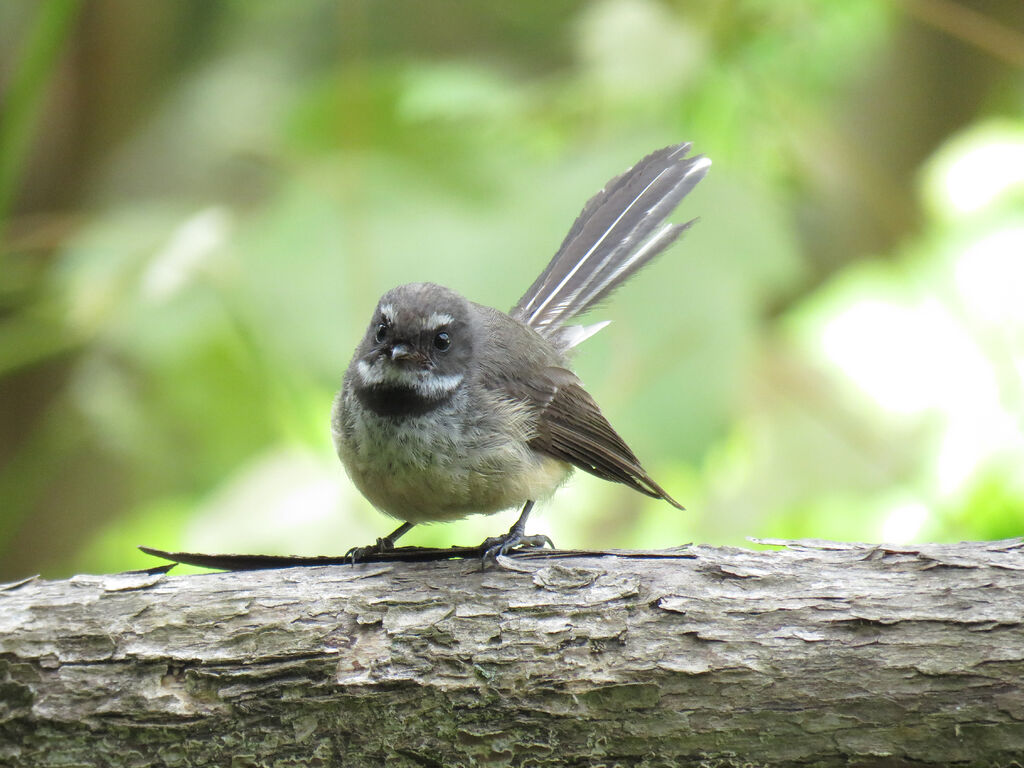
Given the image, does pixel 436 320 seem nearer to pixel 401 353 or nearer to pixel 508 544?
pixel 401 353

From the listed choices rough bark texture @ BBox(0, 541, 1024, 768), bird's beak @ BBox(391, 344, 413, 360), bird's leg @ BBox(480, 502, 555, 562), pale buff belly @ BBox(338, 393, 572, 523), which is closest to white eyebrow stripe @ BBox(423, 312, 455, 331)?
bird's beak @ BBox(391, 344, 413, 360)

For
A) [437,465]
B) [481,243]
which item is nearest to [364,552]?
[437,465]

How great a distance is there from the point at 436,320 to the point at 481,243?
818mm

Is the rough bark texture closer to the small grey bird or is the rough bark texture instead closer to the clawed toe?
the clawed toe

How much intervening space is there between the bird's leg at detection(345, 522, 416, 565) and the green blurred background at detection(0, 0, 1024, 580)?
282 mm

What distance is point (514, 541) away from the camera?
10.9ft

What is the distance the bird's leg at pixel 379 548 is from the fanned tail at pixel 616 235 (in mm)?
976

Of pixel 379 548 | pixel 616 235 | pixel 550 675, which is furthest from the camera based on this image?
pixel 616 235

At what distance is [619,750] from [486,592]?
54cm

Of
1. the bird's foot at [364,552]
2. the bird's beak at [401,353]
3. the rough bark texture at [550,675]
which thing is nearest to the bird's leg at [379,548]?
the bird's foot at [364,552]

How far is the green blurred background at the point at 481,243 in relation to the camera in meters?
4.27

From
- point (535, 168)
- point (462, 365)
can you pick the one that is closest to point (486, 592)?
point (462, 365)

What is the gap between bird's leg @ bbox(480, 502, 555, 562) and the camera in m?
3.10

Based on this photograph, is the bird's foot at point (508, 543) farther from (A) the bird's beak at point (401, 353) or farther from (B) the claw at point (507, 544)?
(A) the bird's beak at point (401, 353)
